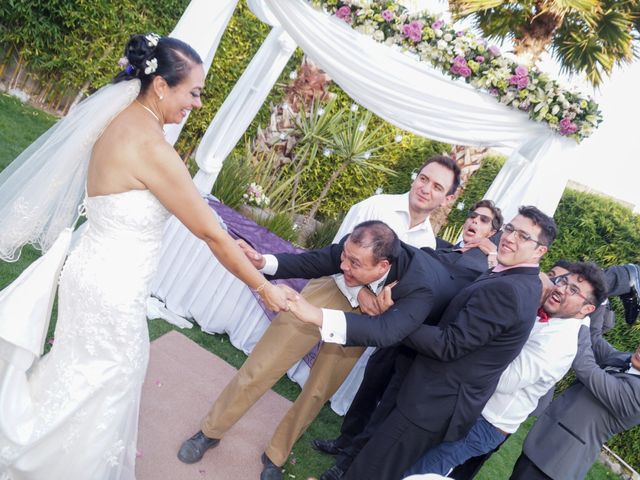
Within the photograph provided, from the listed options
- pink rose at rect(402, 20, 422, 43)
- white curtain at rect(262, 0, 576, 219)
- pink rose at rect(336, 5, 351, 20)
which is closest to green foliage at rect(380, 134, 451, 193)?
white curtain at rect(262, 0, 576, 219)

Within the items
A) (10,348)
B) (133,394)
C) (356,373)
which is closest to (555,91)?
(356,373)

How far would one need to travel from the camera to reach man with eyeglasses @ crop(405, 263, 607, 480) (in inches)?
116

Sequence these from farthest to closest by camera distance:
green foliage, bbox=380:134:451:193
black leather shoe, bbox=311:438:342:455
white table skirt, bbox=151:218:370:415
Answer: green foliage, bbox=380:134:451:193
white table skirt, bbox=151:218:370:415
black leather shoe, bbox=311:438:342:455

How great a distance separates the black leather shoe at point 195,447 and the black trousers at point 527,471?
1.86 m

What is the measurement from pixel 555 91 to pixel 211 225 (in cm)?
316

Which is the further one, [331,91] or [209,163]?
[331,91]

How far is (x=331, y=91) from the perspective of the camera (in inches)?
347

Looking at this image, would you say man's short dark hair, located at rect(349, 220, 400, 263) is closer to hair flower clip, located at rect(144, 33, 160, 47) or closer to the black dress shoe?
hair flower clip, located at rect(144, 33, 160, 47)

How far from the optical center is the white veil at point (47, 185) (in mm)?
2547

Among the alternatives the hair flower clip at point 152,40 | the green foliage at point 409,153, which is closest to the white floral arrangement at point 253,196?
the hair flower clip at point 152,40

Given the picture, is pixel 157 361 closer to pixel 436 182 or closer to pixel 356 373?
pixel 356 373

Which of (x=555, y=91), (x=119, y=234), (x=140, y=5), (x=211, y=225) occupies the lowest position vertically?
(x=119, y=234)

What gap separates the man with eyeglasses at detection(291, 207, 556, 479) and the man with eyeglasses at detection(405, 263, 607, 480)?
303 millimetres

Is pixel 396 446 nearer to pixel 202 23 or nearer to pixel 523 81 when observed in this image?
pixel 523 81
